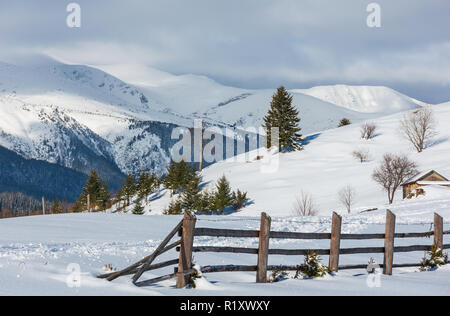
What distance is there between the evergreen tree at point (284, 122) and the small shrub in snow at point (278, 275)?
77.3m

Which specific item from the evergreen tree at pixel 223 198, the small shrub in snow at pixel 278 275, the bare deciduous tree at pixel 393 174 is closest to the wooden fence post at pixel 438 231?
the small shrub in snow at pixel 278 275

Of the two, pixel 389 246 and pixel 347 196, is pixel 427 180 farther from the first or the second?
pixel 389 246

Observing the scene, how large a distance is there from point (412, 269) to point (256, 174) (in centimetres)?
6410

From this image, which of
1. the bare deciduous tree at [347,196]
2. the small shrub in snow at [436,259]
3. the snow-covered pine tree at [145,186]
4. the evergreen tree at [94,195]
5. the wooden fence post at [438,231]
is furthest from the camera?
the snow-covered pine tree at [145,186]

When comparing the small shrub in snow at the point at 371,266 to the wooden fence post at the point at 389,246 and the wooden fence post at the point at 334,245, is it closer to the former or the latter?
the wooden fence post at the point at 389,246

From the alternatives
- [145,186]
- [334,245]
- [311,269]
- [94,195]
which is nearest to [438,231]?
[334,245]

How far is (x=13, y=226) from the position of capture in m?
21.6

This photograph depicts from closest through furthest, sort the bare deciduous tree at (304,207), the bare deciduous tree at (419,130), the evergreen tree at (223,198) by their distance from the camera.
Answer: the bare deciduous tree at (304,207)
the evergreen tree at (223,198)
the bare deciduous tree at (419,130)

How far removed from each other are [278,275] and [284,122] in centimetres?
8034

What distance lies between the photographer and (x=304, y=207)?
2178 inches

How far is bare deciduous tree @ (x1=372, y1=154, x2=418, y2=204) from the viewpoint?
→ 57.5 meters

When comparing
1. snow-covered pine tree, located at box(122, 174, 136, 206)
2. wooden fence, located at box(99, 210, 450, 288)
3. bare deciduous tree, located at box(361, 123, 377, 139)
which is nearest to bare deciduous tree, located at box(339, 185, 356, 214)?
bare deciduous tree, located at box(361, 123, 377, 139)

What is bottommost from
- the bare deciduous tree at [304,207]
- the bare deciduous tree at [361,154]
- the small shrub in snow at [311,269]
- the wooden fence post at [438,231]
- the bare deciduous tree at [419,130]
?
the bare deciduous tree at [304,207]

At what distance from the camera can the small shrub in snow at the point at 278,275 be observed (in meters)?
10.6
